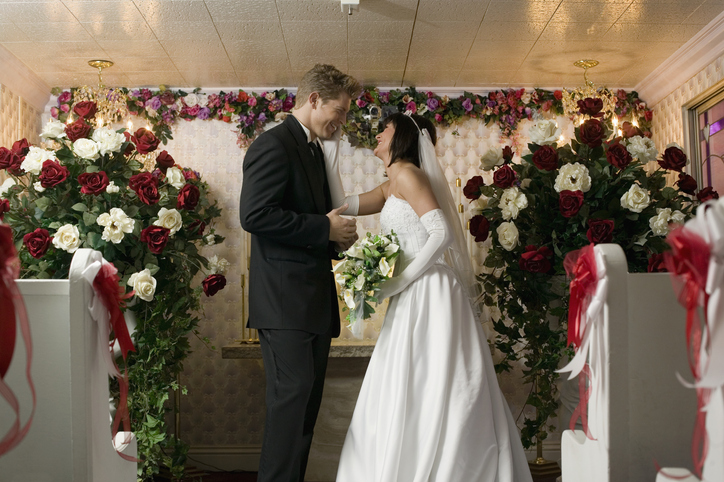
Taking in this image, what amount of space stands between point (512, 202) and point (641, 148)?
0.67 metres

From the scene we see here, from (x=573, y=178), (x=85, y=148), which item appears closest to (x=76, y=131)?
(x=85, y=148)

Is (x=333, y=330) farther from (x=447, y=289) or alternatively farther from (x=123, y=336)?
(x=123, y=336)

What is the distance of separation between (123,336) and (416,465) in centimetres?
147

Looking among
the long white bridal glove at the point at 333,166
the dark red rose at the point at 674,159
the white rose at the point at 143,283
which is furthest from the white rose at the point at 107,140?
the dark red rose at the point at 674,159

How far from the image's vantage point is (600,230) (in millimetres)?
2920

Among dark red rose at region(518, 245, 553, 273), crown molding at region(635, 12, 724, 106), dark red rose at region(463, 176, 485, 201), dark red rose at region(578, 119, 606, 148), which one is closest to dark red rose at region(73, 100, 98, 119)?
dark red rose at region(463, 176, 485, 201)

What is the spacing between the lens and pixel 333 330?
9.53ft

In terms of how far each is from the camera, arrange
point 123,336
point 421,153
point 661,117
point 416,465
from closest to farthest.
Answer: point 123,336 → point 416,465 → point 421,153 → point 661,117

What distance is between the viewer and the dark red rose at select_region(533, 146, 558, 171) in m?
3.11

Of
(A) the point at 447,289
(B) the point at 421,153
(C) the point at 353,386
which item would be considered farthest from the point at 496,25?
(C) the point at 353,386

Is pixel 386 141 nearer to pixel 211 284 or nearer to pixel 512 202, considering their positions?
pixel 512 202

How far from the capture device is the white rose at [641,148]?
3121 millimetres

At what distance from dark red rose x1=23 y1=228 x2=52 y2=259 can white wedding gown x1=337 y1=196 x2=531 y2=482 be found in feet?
4.91

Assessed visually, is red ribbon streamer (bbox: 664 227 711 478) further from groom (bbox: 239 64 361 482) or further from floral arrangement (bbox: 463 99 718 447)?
floral arrangement (bbox: 463 99 718 447)
